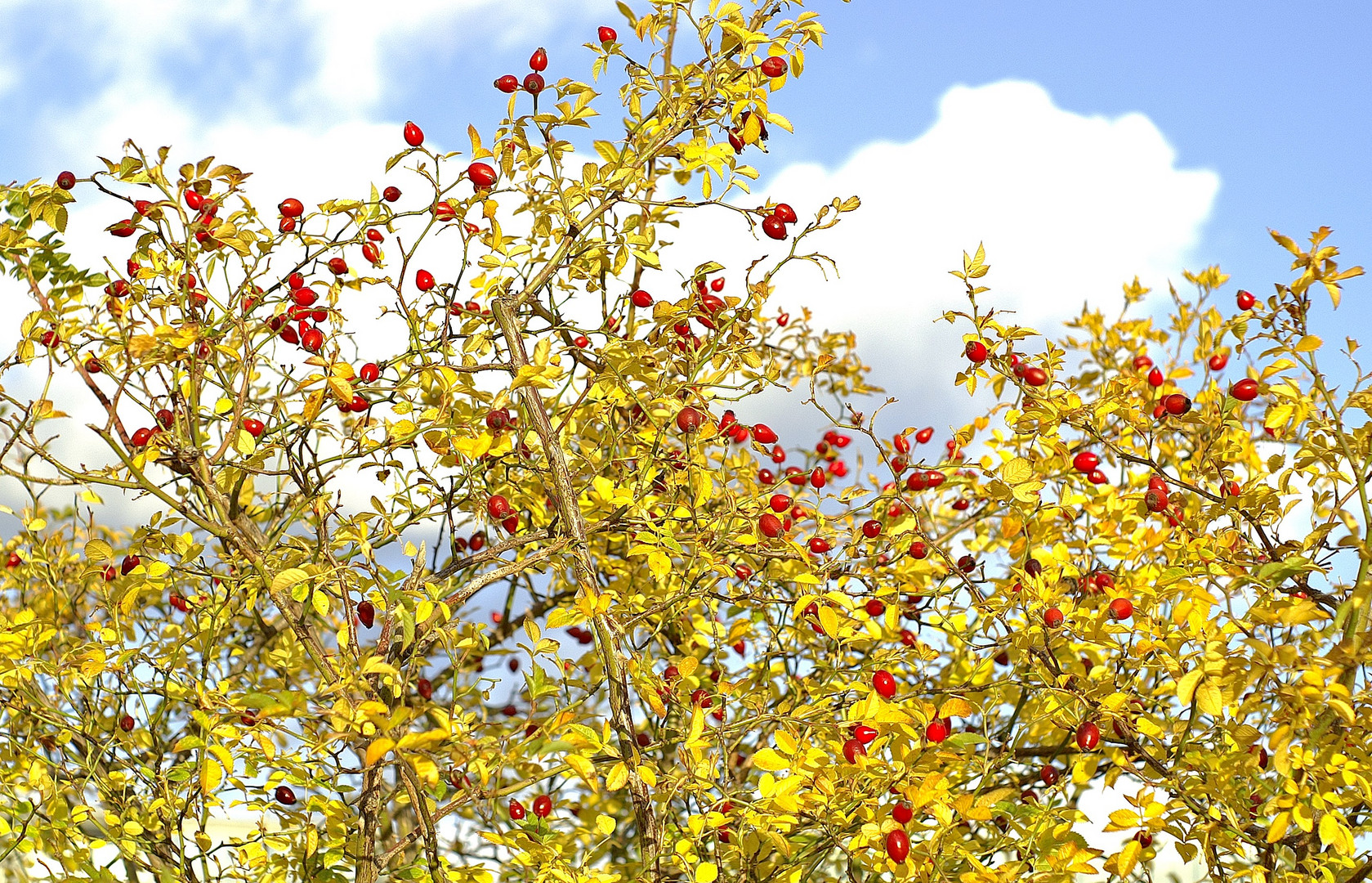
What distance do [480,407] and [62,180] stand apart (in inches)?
42.9

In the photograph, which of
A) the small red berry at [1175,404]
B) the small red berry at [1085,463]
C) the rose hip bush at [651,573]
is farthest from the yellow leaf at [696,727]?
the small red berry at [1085,463]

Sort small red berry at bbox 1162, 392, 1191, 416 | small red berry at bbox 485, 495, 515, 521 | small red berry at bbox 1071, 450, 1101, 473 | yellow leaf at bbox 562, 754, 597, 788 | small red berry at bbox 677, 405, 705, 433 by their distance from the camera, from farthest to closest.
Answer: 1. small red berry at bbox 1071, 450, 1101, 473
2. small red berry at bbox 1162, 392, 1191, 416
3. small red berry at bbox 485, 495, 515, 521
4. small red berry at bbox 677, 405, 705, 433
5. yellow leaf at bbox 562, 754, 597, 788

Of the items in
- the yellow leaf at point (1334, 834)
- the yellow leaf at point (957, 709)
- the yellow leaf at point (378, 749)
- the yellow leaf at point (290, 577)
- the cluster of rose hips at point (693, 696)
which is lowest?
the yellow leaf at point (378, 749)

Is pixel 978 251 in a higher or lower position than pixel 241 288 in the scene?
higher

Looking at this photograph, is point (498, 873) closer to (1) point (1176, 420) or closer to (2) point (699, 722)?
(2) point (699, 722)

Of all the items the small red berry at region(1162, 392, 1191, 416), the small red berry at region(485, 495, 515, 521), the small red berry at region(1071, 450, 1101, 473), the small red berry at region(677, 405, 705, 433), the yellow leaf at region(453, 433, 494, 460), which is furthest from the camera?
the small red berry at region(1071, 450, 1101, 473)

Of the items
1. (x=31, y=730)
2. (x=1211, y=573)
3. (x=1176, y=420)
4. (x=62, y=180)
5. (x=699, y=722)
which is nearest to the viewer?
(x=699, y=722)

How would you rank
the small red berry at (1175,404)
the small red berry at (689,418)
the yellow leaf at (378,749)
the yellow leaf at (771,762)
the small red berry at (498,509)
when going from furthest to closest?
the small red berry at (1175,404) < the small red berry at (498,509) < the small red berry at (689,418) < the yellow leaf at (771,762) < the yellow leaf at (378,749)

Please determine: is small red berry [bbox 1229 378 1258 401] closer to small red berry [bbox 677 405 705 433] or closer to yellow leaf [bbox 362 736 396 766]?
small red berry [bbox 677 405 705 433]

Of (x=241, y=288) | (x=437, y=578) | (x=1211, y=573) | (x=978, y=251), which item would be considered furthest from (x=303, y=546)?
(x=1211, y=573)

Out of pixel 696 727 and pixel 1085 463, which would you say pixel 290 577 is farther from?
pixel 1085 463

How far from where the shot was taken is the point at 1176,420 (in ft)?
8.81

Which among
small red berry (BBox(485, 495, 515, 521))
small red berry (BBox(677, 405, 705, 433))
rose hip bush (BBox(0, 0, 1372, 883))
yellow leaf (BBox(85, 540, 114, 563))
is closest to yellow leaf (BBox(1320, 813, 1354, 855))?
rose hip bush (BBox(0, 0, 1372, 883))

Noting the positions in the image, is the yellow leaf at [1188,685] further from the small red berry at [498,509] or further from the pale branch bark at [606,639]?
the small red berry at [498,509]
